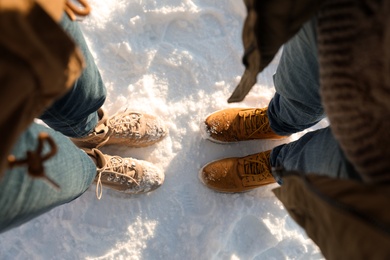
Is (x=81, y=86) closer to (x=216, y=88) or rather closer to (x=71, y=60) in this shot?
(x=71, y=60)

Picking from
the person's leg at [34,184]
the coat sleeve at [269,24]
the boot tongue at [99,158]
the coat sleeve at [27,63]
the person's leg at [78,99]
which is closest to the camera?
the coat sleeve at [27,63]

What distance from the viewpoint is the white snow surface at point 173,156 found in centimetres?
125

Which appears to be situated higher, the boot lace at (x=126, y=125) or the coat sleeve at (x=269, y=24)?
the coat sleeve at (x=269, y=24)

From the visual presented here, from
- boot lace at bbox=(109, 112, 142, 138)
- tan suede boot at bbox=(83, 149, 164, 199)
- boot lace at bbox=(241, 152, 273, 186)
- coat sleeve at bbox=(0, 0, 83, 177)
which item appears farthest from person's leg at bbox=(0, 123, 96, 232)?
boot lace at bbox=(241, 152, 273, 186)

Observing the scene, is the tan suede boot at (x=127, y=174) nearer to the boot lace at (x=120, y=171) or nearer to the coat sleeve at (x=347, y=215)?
the boot lace at (x=120, y=171)

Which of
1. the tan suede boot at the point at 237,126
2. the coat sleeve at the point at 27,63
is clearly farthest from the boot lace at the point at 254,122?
the coat sleeve at the point at 27,63

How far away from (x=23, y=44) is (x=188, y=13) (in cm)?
113

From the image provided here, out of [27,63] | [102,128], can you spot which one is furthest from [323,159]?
[102,128]

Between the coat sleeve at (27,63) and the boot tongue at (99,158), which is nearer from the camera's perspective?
the coat sleeve at (27,63)

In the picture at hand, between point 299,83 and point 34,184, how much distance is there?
57cm

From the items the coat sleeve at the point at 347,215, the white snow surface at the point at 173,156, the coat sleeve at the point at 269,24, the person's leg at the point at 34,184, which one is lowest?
the white snow surface at the point at 173,156

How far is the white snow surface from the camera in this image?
1253mm

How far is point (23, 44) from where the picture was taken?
0.34 meters

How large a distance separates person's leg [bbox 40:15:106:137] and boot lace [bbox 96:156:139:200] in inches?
9.8
